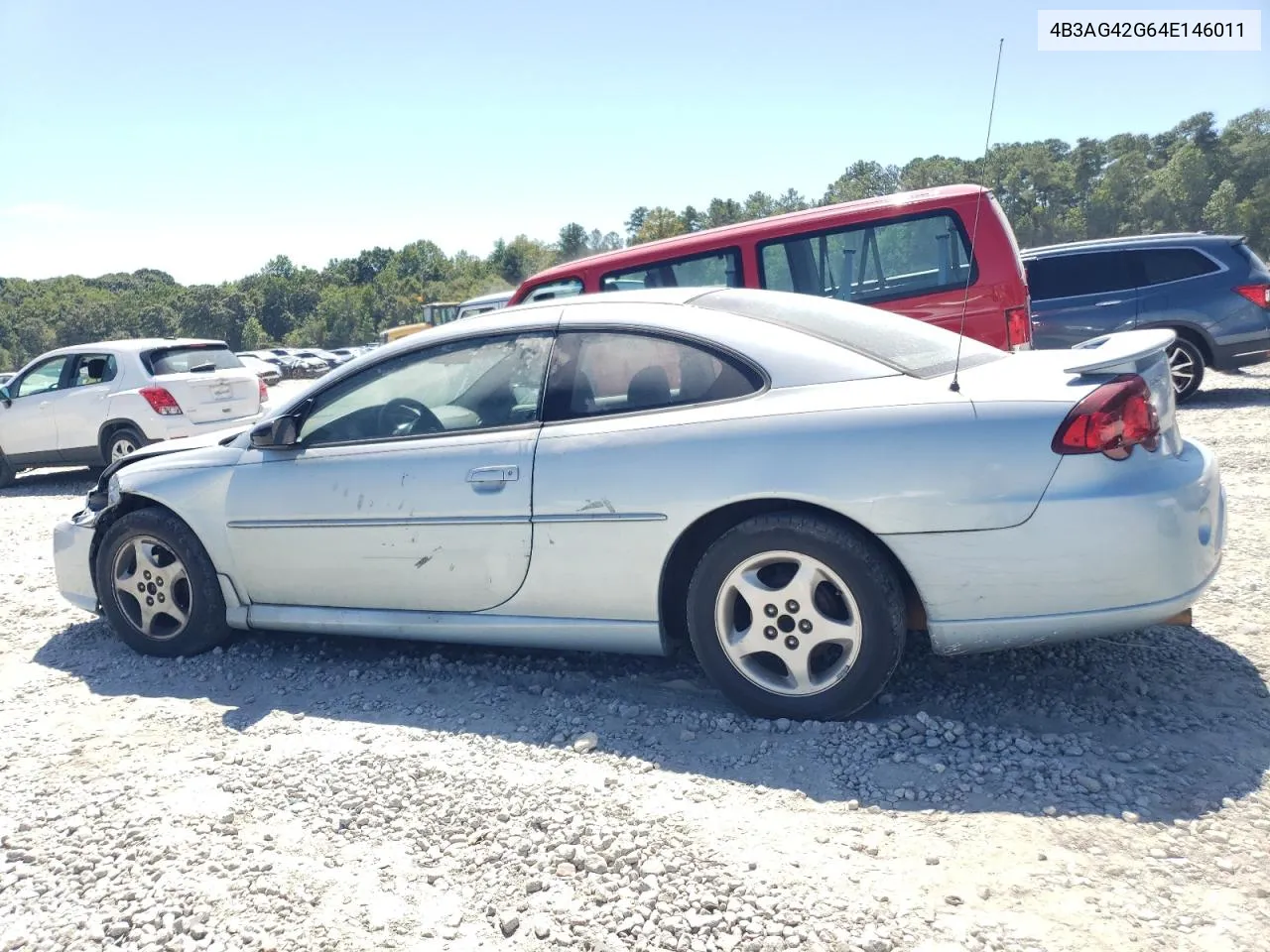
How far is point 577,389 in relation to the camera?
369 cm

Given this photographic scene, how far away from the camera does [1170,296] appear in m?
10.3

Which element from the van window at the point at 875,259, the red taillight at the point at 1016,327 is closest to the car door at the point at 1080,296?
the van window at the point at 875,259

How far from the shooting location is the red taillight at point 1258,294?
394 inches

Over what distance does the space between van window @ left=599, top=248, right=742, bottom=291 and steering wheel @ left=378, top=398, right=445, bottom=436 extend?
4.64 metres

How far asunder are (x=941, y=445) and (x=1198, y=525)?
0.84 m

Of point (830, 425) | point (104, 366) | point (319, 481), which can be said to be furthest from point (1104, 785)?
point (104, 366)

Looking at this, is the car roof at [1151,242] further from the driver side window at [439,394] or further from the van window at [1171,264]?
the driver side window at [439,394]

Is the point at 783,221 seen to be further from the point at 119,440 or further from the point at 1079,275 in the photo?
the point at 119,440

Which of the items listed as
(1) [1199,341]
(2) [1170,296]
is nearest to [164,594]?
(2) [1170,296]

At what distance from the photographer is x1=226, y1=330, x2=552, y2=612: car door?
12.0 feet

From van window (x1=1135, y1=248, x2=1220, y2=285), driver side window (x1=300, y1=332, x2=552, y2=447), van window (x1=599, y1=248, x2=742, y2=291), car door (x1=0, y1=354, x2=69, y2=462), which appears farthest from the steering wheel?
van window (x1=1135, y1=248, x2=1220, y2=285)

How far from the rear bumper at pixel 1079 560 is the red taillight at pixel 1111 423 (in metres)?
0.04

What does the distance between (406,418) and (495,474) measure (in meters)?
0.62

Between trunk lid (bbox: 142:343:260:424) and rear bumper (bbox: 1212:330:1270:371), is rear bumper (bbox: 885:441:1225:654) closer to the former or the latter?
rear bumper (bbox: 1212:330:1270:371)
